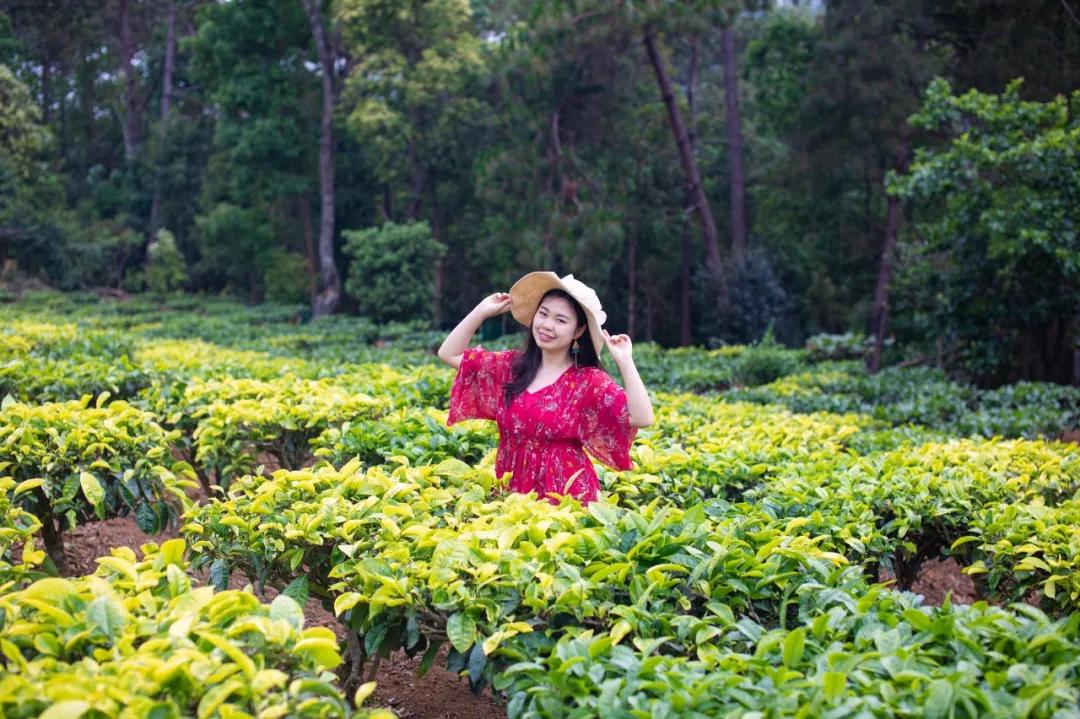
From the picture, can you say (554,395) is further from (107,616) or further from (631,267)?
(631,267)

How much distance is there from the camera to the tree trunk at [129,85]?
3034 cm

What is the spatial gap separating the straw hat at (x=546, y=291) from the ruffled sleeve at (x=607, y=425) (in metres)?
0.17

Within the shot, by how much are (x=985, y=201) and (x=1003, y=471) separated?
6361 mm

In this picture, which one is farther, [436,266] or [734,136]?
[734,136]

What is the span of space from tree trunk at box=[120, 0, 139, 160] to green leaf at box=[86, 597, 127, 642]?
31.4 m

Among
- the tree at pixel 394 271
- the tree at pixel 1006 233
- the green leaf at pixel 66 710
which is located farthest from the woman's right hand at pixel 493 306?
the tree at pixel 394 271

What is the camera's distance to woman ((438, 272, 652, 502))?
3.45 m

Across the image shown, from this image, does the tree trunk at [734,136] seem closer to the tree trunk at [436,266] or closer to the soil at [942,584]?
the tree trunk at [436,266]

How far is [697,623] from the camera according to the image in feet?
7.46

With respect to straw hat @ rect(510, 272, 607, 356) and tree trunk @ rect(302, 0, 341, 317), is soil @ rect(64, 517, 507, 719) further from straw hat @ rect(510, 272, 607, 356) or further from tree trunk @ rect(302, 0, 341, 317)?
tree trunk @ rect(302, 0, 341, 317)

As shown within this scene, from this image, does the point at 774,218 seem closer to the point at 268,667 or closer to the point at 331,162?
the point at 331,162

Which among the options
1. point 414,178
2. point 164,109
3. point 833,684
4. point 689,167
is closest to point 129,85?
point 164,109

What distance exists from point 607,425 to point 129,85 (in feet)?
102

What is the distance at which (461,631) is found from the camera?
7.42ft
